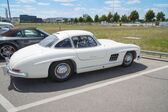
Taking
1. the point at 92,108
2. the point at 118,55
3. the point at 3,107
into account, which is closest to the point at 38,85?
the point at 3,107

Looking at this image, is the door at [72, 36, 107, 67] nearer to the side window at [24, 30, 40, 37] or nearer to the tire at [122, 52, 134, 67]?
the tire at [122, 52, 134, 67]

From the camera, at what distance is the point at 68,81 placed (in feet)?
16.7

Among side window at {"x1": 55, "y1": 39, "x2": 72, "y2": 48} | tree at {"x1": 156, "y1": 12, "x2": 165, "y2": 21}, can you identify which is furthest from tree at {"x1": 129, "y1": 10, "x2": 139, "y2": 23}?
side window at {"x1": 55, "y1": 39, "x2": 72, "y2": 48}

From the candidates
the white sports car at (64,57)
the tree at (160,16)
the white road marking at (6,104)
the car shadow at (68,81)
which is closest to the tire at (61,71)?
the white sports car at (64,57)

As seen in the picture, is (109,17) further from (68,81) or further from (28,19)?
(68,81)

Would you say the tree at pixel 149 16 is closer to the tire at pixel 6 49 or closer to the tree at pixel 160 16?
the tree at pixel 160 16

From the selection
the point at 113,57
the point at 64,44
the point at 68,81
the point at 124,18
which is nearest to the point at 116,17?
the point at 124,18

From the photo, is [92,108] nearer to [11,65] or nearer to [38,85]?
[38,85]

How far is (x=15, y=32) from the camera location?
26.1ft

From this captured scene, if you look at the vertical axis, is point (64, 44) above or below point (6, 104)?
above

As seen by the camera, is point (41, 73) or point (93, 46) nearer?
point (41, 73)

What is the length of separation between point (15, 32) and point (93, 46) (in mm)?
4220

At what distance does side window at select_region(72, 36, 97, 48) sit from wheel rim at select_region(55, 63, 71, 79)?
2.33 feet

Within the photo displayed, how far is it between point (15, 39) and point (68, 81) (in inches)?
159
